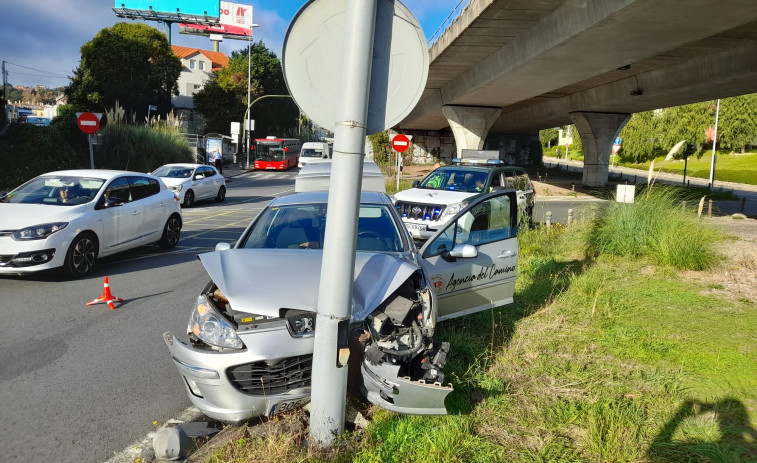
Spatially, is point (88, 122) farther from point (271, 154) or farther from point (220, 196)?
point (271, 154)

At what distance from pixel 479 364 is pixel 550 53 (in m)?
14.6

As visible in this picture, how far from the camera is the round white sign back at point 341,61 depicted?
10.4 ft

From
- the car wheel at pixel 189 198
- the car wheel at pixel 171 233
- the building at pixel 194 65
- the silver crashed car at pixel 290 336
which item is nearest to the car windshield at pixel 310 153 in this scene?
the car wheel at pixel 189 198

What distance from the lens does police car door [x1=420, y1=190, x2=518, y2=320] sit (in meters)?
5.27

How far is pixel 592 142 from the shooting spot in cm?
3494

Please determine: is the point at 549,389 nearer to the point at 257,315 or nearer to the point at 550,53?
the point at 257,315

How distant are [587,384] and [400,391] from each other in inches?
75.7

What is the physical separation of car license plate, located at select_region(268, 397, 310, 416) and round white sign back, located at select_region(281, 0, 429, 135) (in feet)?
5.75

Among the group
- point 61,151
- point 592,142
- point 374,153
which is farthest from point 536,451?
point 374,153

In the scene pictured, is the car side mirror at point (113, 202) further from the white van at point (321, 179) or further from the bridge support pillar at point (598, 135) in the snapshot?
the bridge support pillar at point (598, 135)

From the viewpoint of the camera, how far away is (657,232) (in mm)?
9875

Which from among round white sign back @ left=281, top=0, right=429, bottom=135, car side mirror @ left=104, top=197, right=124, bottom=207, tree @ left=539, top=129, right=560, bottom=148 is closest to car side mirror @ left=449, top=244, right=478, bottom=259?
round white sign back @ left=281, top=0, right=429, bottom=135

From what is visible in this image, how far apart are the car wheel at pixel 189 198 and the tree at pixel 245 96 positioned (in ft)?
127

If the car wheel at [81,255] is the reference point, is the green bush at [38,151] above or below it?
above
